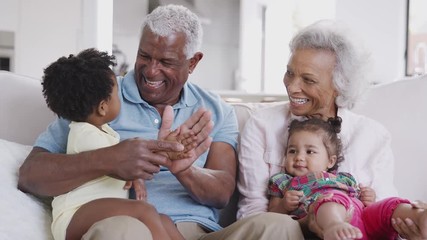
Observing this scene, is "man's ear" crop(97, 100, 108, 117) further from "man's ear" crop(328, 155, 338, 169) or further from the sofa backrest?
"man's ear" crop(328, 155, 338, 169)

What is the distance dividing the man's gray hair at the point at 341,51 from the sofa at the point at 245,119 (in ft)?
0.49

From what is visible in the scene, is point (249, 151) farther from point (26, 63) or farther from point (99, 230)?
point (26, 63)

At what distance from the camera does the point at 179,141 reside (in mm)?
1469

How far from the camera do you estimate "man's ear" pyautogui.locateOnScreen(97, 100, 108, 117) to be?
60.4 inches

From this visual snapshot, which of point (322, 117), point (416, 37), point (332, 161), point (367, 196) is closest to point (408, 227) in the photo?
point (367, 196)

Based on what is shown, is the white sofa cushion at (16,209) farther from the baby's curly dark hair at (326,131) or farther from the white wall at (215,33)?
the white wall at (215,33)

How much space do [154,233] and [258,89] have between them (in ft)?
16.8

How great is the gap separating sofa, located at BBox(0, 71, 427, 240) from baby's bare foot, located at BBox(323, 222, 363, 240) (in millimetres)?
675

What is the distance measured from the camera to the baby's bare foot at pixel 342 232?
1305 mm

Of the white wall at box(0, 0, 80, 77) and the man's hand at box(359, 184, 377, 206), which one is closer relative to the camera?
the man's hand at box(359, 184, 377, 206)

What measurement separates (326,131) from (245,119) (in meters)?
0.40

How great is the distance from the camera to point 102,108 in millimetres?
1543

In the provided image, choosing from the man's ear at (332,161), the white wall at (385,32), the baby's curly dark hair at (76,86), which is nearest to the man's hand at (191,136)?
the baby's curly dark hair at (76,86)

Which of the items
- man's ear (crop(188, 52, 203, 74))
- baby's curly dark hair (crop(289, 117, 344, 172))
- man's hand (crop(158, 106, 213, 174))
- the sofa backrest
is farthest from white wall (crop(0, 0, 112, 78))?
man's hand (crop(158, 106, 213, 174))
